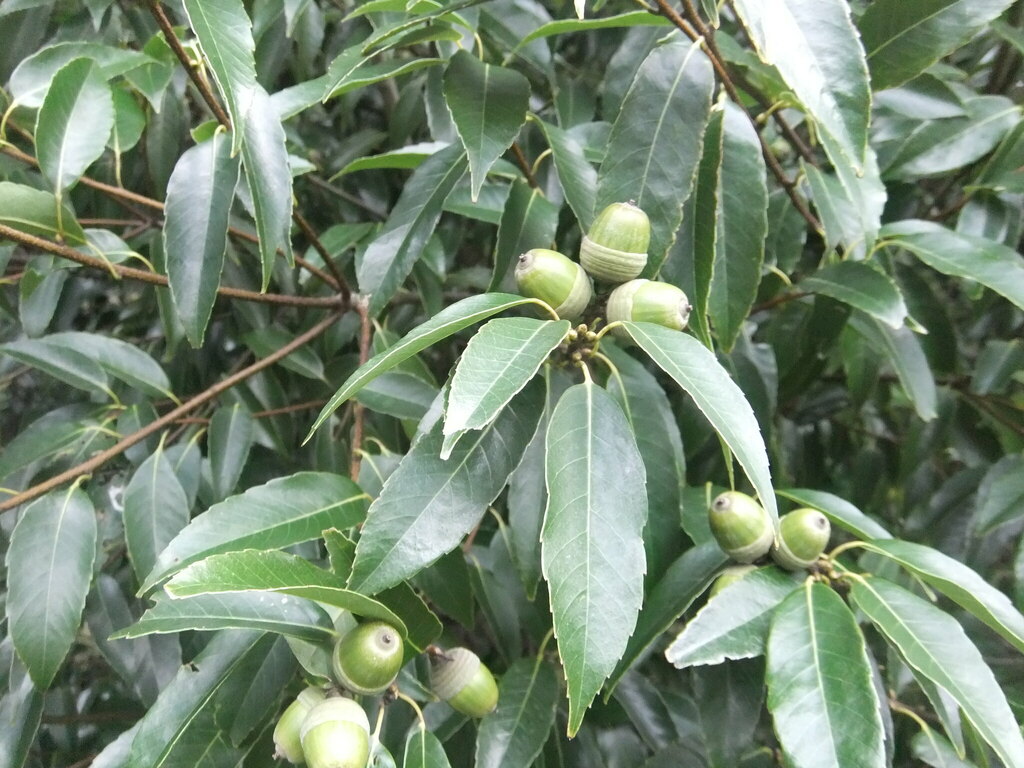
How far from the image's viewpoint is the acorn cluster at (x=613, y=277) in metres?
0.51

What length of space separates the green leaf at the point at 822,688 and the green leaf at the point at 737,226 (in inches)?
9.8

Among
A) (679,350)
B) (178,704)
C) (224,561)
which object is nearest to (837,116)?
(679,350)

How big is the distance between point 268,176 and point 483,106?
20 cm

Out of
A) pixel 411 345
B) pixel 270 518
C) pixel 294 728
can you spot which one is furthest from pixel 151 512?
pixel 411 345

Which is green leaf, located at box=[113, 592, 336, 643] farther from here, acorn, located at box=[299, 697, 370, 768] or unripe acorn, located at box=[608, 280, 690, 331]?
unripe acorn, located at box=[608, 280, 690, 331]

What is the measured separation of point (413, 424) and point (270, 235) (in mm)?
310

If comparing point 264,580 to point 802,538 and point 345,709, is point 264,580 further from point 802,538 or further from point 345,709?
point 802,538

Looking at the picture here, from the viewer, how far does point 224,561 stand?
16.9 inches

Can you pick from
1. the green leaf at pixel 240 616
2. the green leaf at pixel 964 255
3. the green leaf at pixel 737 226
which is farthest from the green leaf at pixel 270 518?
the green leaf at pixel 964 255

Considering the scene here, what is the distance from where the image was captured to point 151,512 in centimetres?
73

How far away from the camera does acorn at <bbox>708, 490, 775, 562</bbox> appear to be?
1.83ft

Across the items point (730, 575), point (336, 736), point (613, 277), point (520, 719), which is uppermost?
point (613, 277)

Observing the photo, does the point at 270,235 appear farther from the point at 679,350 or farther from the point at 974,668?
the point at 974,668

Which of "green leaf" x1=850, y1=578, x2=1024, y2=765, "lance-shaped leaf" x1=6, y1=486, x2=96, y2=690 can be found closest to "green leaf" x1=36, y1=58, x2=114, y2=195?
"lance-shaped leaf" x1=6, y1=486, x2=96, y2=690
